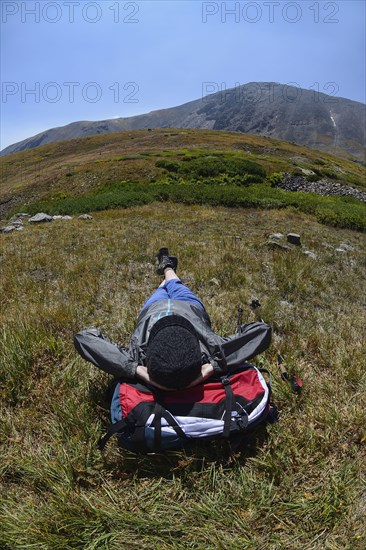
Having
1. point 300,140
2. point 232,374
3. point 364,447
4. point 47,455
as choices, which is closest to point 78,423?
point 47,455

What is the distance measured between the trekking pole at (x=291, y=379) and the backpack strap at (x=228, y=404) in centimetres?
85

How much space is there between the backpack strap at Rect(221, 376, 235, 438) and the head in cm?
27

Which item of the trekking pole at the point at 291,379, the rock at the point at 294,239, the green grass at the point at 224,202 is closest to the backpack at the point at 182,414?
the trekking pole at the point at 291,379

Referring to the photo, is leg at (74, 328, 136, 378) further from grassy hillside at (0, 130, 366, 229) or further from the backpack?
grassy hillside at (0, 130, 366, 229)

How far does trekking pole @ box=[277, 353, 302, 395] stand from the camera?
3184mm

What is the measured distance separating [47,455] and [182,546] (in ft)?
4.10

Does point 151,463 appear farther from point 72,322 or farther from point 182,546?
point 72,322

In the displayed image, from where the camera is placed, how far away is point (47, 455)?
2566mm

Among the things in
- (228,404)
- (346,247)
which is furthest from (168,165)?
(228,404)

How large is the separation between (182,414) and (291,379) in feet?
4.57

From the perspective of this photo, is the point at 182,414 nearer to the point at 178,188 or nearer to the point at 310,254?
the point at 310,254

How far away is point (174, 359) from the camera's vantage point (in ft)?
8.50

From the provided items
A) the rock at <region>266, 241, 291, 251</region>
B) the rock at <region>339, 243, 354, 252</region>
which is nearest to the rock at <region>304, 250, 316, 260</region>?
the rock at <region>266, 241, 291, 251</region>

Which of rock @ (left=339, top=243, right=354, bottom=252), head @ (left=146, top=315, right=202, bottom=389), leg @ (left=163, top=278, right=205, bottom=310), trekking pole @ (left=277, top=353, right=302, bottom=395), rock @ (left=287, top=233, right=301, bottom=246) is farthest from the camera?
rock @ (left=339, top=243, right=354, bottom=252)
